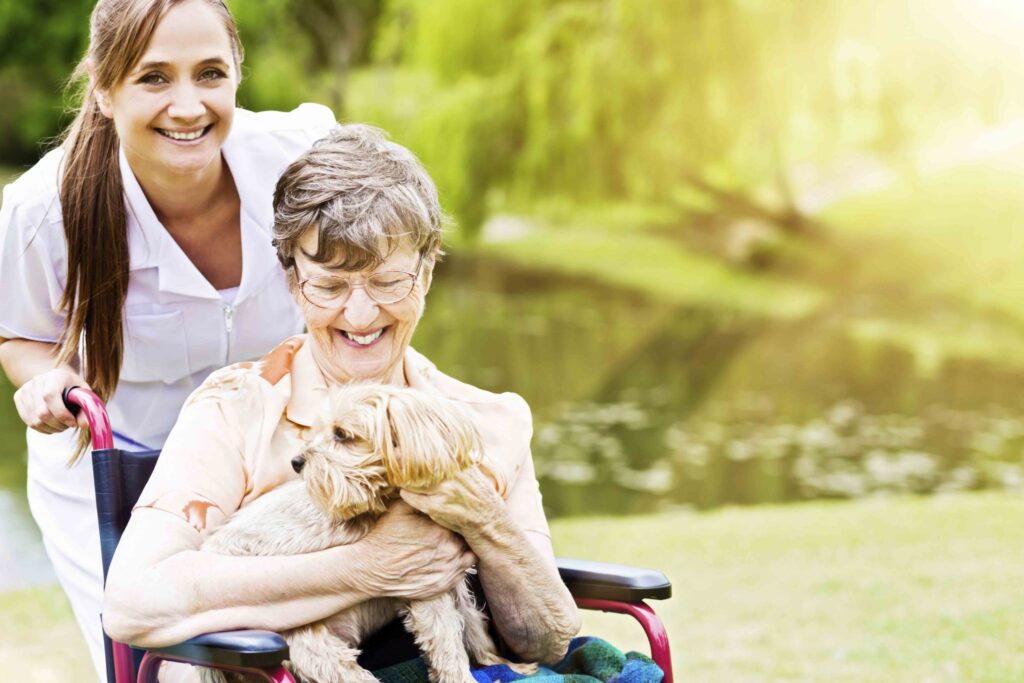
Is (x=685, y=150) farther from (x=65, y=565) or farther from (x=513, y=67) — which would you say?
(x=65, y=565)

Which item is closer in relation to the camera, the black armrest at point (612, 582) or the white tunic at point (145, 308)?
the black armrest at point (612, 582)

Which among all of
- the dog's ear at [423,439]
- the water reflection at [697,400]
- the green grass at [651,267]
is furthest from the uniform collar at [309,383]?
the green grass at [651,267]

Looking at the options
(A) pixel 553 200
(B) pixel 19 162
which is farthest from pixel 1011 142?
(B) pixel 19 162

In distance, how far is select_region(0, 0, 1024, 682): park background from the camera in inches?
376

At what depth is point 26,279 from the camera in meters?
2.32

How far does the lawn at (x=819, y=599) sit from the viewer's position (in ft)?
16.4

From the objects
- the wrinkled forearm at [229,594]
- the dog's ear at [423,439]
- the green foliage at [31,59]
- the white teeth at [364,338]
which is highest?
the green foliage at [31,59]

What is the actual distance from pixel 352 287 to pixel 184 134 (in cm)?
Answer: 55

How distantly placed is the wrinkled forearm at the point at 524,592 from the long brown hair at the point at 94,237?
0.85m

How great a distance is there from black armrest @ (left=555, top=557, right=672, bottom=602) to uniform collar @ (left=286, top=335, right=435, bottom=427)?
0.39 metres

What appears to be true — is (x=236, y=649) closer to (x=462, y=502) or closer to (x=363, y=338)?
(x=462, y=502)

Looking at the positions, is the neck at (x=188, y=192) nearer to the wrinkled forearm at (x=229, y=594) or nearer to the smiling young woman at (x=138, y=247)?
the smiling young woman at (x=138, y=247)

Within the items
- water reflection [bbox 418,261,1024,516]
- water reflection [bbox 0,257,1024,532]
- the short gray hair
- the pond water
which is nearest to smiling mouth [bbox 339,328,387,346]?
the short gray hair

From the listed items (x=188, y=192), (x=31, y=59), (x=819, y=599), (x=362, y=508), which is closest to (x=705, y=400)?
(x=819, y=599)
